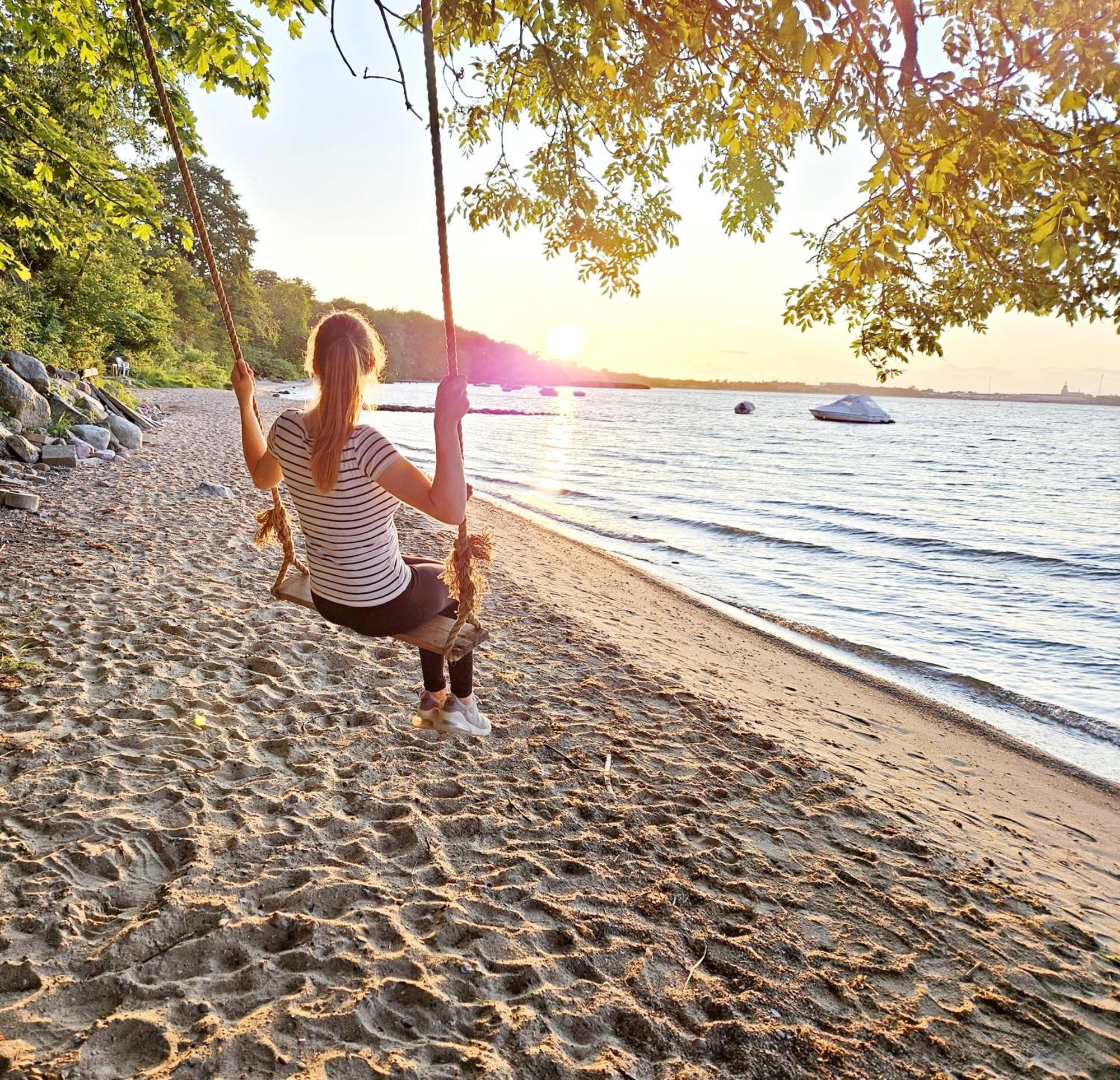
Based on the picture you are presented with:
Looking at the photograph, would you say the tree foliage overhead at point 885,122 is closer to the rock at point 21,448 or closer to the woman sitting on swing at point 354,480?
the woman sitting on swing at point 354,480

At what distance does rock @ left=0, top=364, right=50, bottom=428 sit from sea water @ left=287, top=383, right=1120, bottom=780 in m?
8.51

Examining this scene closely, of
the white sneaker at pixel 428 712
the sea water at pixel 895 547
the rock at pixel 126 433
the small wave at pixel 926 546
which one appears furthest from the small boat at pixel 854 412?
the white sneaker at pixel 428 712

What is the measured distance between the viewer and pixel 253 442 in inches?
126

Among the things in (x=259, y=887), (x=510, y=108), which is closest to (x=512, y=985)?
(x=259, y=887)

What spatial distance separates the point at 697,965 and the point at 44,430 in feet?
42.3

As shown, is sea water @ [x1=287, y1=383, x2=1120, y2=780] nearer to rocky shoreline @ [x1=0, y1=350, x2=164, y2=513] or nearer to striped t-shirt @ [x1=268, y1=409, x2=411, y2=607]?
striped t-shirt @ [x1=268, y1=409, x2=411, y2=607]

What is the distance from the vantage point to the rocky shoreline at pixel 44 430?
31.2 feet

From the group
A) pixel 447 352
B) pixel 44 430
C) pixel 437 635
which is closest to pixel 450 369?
pixel 447 352

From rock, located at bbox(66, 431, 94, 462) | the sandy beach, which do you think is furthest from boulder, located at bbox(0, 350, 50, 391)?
the sandy beach

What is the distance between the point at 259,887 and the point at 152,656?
2594mm

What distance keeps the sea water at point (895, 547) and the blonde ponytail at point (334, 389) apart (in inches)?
231

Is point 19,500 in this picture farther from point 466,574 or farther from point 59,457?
point 466,574

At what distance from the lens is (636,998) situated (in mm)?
2586

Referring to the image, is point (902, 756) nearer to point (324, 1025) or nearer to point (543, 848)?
point (543, 848)
